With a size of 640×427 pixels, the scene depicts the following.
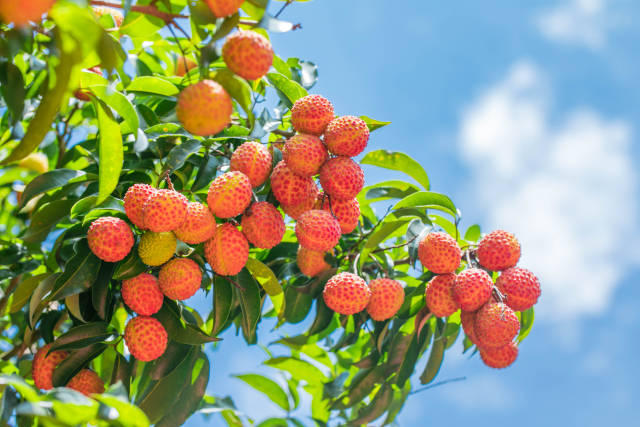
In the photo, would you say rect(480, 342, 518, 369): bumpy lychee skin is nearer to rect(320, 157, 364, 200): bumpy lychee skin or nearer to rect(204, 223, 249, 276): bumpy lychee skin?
rect(320, 157, 364, 200): bumpy lychee skin

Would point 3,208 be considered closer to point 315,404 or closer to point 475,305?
point 315,404

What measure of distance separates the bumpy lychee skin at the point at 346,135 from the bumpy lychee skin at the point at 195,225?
1.34 feet

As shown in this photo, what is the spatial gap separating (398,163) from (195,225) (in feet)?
→ 2.87

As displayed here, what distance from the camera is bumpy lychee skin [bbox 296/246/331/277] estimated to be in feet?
7.37

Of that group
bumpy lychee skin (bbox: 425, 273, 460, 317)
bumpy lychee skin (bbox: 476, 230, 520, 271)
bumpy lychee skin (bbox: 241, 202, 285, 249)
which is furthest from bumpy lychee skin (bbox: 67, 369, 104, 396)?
bumpy lychee skin (bbox: 476, 230, 520, 271)

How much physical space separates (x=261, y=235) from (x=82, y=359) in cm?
63

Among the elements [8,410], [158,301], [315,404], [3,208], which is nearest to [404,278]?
[315,404]

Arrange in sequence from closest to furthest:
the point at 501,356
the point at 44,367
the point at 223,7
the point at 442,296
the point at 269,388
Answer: the point at 223,7, the point at 44,367, the point at 442,296, the point at 501,356, the point at 269,388

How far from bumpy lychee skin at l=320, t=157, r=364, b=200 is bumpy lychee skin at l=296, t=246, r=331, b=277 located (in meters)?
0.35

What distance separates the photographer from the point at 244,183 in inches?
71.4

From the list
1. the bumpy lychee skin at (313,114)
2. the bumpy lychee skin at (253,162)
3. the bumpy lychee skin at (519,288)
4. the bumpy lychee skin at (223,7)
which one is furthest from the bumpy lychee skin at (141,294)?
the bumpy lychee skin at (519,288)

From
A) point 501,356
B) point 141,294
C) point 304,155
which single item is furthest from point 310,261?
point 501,356

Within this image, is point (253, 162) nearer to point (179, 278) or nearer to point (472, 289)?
point (179, 278)

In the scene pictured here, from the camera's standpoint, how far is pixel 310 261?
226 cm
